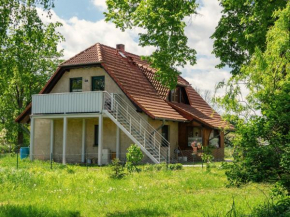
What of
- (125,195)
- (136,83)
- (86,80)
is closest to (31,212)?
(125,195)

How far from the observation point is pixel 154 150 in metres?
23.7

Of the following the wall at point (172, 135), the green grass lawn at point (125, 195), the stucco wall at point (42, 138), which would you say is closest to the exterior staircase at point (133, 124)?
the wall at point (172, 135)

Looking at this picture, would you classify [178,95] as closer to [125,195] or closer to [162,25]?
[162,25]

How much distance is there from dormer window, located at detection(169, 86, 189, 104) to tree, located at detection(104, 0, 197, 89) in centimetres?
870

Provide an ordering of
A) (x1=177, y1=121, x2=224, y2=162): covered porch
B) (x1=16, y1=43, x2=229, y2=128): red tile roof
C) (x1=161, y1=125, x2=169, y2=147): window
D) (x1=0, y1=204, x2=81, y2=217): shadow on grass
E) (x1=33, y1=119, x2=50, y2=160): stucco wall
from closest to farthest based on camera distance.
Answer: (x1=0, y1=204, x2=81, y2=217): shadow on grass
(x1=16, y1=43, x2=229, y2=128): red tile roof
(x1=161, y1=125, x2=169, y2=147): window
(x1=177, y1=121, x2=224, y2=162): covered porch
(x1=33, y1=119, x2=50, y2=160): stucco wall

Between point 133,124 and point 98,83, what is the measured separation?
4060mm

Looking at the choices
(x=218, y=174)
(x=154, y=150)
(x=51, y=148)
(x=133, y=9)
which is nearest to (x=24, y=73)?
(x=218, y=174)

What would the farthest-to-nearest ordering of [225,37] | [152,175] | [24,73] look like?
[225,37]
[152,175]
[24,73]

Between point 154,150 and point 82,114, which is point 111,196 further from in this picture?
point 82,114

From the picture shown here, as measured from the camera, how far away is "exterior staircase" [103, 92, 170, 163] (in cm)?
2325

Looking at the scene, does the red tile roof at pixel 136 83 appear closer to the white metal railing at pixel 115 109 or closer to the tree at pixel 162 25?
the white metal railing at pixel 115 109

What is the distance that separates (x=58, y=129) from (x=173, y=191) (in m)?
17.6

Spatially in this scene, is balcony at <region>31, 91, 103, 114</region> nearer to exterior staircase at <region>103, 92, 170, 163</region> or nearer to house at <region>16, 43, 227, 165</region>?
house at <region>16, 43, 227, 165</region>

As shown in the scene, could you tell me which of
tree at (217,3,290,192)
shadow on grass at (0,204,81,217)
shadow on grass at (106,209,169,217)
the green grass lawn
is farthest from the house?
tree at (217,3,290,192)
